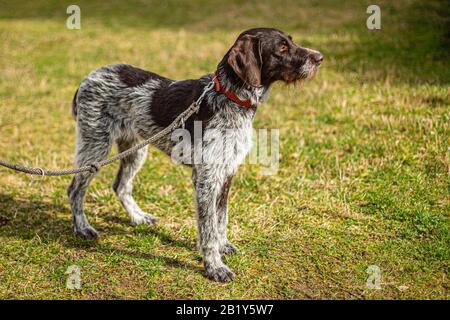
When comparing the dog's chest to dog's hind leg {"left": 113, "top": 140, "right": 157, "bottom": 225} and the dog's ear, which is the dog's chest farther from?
dog's hind leg {"left": 113, "top": 140, "right": 157, "bottom": 225}

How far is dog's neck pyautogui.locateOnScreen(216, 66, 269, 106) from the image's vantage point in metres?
4.85

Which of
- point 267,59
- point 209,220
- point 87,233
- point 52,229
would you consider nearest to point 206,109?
point 267,59

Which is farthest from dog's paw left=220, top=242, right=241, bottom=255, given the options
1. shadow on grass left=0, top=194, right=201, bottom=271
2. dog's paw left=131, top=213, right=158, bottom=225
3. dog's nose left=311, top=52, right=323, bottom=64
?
dog's nose left=311, top=52, right=323, bottom=64

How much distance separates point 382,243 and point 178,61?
885cm

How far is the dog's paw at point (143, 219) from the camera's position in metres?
6.07

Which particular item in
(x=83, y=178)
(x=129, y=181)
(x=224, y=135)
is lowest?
(x=129, y=181)

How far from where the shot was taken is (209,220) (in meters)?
4.97

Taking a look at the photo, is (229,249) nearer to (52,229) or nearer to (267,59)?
(267,59)

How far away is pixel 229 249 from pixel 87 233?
5.09ft

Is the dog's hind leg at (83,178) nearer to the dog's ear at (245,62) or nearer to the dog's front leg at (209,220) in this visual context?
the dog's front leg at (209,220)

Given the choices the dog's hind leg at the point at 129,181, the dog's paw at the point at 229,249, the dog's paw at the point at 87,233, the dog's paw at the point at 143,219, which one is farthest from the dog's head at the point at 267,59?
the dog's paw at the point at 87,233

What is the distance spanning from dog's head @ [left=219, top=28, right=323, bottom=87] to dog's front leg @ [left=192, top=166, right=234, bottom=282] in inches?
36.5

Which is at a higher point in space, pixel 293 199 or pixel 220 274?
pixel 293 199

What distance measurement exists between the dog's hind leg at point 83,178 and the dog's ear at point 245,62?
1.77 meters
